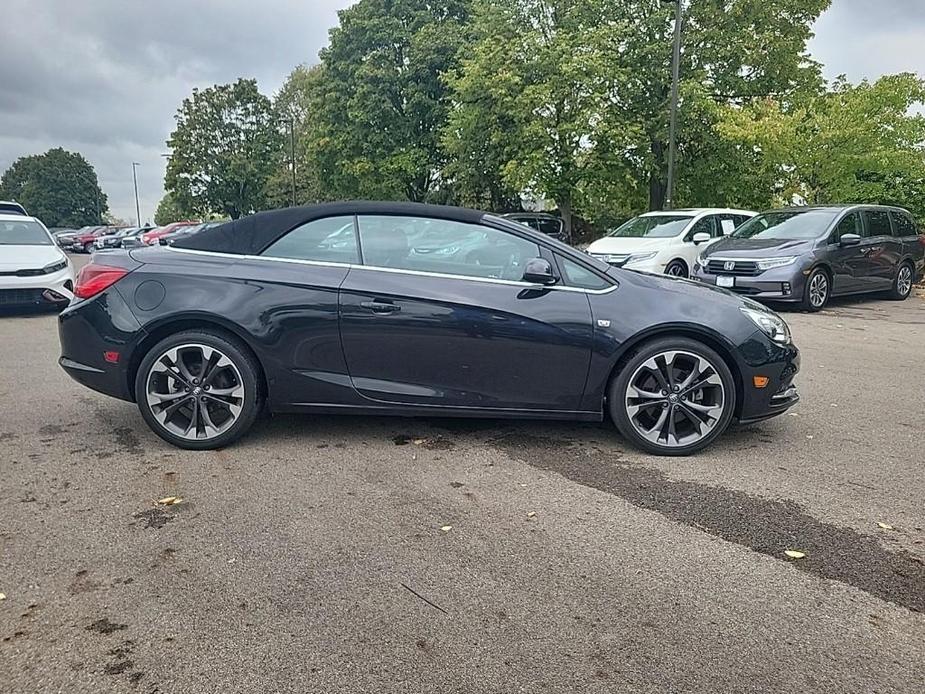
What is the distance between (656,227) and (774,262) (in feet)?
10.7

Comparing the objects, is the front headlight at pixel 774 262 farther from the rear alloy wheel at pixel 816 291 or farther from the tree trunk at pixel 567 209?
the tree trunk at pixel 567 209

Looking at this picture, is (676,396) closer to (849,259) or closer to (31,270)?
(849,259)

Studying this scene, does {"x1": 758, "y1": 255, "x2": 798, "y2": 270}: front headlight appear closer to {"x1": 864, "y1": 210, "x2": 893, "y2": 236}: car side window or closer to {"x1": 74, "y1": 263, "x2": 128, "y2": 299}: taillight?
{"x1": 864, "y1": 210, "x2": 893, "y2": 236}: car side window

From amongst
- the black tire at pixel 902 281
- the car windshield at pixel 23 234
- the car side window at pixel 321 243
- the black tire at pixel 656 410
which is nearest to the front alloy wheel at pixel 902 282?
the black tire at pixel 902 281

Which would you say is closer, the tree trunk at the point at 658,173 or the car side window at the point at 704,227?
the car side window at the point at 704,227

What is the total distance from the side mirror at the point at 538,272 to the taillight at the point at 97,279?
239 cm

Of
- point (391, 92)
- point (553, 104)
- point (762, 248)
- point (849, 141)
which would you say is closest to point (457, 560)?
point (762, 248)

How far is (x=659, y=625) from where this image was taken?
2.53m

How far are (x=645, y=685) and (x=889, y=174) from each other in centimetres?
1819

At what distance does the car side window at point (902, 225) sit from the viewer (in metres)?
12.5

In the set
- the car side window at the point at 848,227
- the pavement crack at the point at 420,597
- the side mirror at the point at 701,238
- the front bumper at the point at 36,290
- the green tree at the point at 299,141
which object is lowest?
the pavement crack at the point at 420,597

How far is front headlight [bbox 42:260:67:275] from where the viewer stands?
32.7ft

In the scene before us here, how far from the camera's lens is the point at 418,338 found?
4.15m

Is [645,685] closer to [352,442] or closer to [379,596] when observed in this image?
[379,596]
